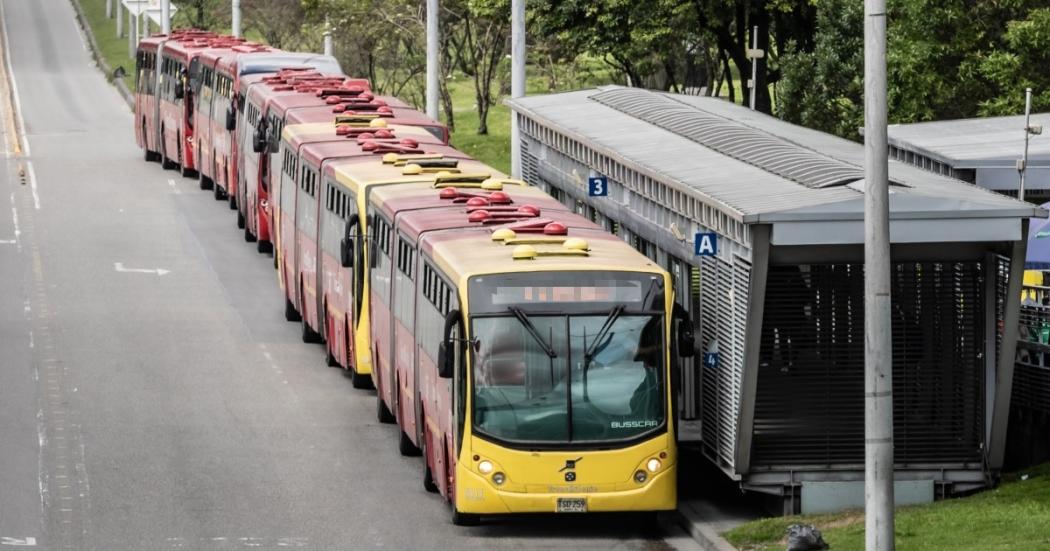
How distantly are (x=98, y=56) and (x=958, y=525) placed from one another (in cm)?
7566

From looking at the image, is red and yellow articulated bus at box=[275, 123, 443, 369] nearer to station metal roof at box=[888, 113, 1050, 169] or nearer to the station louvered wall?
station metal roof at box=[888, 113, 1050, 169]

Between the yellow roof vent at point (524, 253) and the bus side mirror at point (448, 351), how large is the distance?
2.83ft

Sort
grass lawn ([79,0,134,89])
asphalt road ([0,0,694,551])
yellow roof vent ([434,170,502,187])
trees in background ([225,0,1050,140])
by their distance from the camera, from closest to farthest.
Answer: asphalt road ([0,0,694,551]) < yellow roof vent ([434,170,502,187]) < trees in background ([225,0,1050,140]) < grass lawn ([79,0,134,89])

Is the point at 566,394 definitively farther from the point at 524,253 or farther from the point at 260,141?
the point at 260,141

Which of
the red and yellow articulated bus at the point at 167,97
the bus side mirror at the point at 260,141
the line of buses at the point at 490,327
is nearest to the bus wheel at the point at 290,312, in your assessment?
the line of buses at the point at 490,327

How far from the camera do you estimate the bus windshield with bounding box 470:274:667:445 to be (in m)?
19.5

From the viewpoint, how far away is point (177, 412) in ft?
85.1

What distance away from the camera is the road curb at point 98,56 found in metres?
75.6

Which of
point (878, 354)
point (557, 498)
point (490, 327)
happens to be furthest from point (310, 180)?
point (878, 354)

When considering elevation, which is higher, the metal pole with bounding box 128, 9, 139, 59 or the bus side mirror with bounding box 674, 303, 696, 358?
the metal pole with bounding box 128, 9, 139, 59

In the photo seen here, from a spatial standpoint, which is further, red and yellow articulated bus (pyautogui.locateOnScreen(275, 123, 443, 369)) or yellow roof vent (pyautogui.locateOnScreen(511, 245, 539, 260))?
red and yellow articulated bus (pyautogui.locateOnScreen(275, 123, 443, 369))

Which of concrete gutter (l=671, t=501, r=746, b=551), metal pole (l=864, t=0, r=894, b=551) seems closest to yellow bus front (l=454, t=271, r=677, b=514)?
concrete gutter (l=671, t=501, r=746, b=551)

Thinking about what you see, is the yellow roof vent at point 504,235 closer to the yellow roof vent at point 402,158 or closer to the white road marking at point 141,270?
the yellow roof vent at point 402,158

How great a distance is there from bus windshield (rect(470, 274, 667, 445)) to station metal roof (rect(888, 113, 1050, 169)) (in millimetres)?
8061
